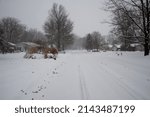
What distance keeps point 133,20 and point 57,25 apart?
35.8 m

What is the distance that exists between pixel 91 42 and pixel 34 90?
7786 cm

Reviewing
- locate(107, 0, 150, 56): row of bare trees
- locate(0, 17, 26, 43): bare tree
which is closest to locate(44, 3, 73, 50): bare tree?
locate(107, 0, 150, 56): row of bare trees

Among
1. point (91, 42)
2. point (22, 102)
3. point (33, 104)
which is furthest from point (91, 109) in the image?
point (91, 42)

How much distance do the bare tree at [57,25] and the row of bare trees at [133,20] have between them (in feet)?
106

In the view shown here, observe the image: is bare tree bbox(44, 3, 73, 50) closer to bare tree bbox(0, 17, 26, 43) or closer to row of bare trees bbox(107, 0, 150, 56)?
row of bare trees bbox(107, 0, 150, 56)

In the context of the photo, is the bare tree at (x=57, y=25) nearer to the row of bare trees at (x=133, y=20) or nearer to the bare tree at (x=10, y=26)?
the row of bare trees at (x=133, y=20)

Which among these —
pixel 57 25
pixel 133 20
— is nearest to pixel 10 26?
pixel 57 25

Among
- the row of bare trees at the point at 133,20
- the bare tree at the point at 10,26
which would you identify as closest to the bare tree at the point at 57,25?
the row of bare trees at the point at 133,20

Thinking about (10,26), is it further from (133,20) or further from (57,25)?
(133,20)

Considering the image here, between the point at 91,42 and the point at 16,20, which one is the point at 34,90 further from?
the point at 16,20

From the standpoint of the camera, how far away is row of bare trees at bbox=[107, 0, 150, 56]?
61.8 feet

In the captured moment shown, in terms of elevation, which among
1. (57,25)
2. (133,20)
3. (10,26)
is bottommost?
(133,20)

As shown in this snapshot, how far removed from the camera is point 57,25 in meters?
52.1

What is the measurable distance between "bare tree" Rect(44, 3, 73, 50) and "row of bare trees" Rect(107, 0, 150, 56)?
32262mm
